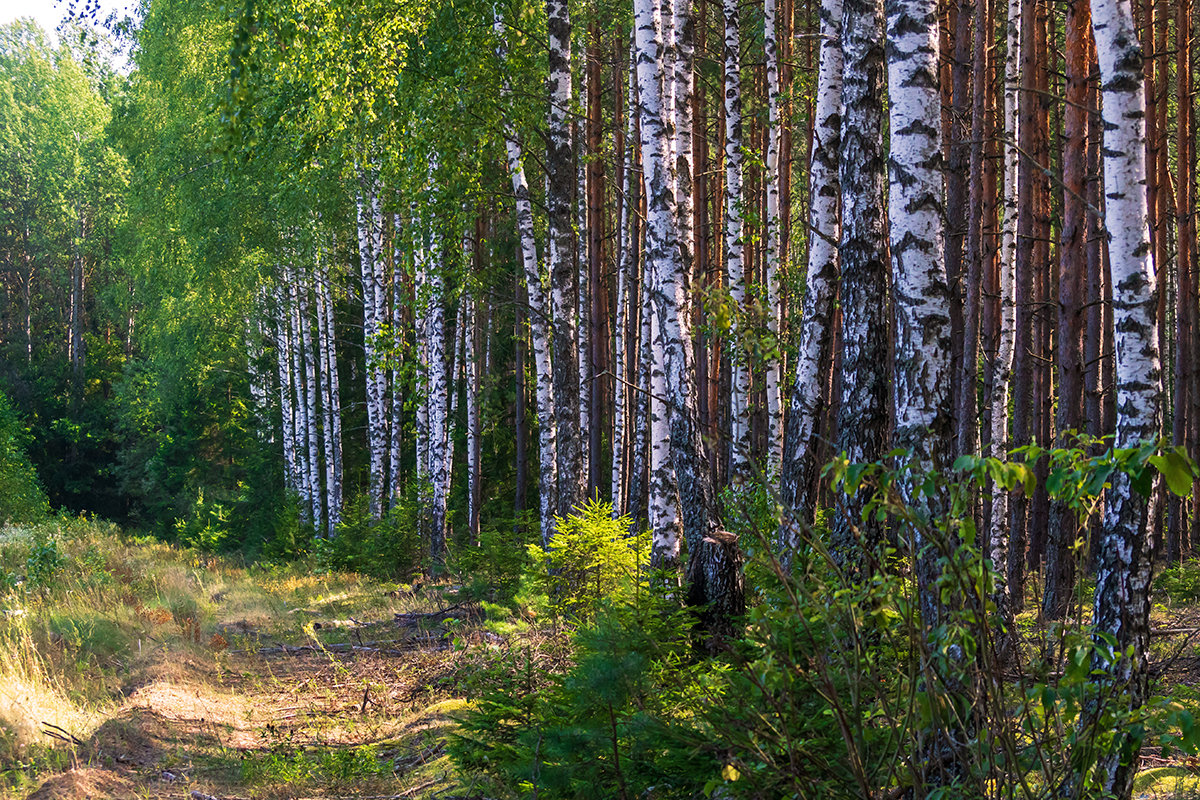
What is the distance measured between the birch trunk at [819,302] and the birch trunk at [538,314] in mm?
4450

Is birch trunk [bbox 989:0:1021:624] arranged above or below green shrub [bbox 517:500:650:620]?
above

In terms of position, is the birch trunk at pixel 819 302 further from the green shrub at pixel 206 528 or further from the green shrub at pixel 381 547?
the green shrub at pixel 206 528

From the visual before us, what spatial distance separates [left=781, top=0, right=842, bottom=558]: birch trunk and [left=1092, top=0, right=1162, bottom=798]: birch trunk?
238 cm

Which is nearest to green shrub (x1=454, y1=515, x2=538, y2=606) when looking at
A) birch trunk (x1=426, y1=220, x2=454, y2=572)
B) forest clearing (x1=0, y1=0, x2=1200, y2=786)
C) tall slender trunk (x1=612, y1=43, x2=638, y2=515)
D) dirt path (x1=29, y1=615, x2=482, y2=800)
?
forest clearing (x1=0, y1=0, x2=1200, y2=786)

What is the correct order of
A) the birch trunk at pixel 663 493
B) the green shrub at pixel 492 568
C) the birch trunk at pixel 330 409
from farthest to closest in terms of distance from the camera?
1. the birch trunk at pixel 330 409
2. the green shrub at pixel 492 568
3. the birch trunk at pixel 663 493

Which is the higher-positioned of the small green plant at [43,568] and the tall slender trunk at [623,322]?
the tall slender trunk at [623,322]

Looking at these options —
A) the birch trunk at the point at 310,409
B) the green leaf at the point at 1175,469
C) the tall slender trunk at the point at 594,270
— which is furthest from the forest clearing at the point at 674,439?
the birch trunk at the point at 310,409

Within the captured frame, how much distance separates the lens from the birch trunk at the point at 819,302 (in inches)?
249

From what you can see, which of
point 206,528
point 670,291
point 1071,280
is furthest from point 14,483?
point 1071,280

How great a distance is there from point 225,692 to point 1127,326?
22.7 ft

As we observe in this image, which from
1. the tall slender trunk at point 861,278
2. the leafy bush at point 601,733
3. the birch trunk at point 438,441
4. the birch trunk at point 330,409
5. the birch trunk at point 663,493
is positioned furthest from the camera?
the birch trunk at point 330,409

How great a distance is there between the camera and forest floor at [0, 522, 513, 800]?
5234mm

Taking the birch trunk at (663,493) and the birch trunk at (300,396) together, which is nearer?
the birch trunk at (663,493)

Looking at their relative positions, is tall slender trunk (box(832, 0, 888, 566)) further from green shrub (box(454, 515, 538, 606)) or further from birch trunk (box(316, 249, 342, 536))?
birch trunk (box(316, 249, 342, 536))
